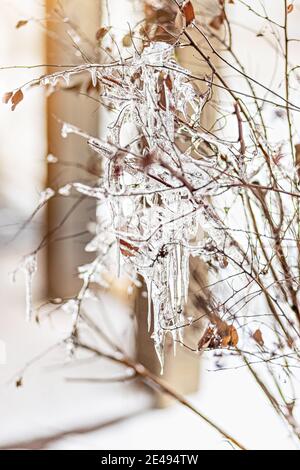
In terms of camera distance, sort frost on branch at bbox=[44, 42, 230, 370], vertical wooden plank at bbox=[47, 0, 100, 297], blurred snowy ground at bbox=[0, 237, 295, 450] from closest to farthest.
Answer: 1. frost on branch at bbox=[44, 42, 230, 370]
2. blurred snowy ground at bbox=[0, 237, 295, 450]
3. vertical wooden plank at bbox=[47, 0, 100, 297]

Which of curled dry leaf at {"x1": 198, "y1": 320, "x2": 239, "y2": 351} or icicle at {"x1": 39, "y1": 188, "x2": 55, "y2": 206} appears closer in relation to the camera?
curled dry leaf at {"x1": 198, "y1": 320, "x2": 239, "y2": 351}

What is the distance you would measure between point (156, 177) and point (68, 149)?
1.79m

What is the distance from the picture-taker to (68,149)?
8.00ft

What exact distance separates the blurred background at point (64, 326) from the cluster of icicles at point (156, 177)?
0.72 m

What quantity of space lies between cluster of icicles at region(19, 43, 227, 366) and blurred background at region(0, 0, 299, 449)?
0.72 m

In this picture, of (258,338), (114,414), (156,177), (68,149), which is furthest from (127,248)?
(68,149)

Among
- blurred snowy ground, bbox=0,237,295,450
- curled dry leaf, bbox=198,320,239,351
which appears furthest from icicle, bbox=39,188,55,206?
blurred snowy ground, bbox=0,237,295,450

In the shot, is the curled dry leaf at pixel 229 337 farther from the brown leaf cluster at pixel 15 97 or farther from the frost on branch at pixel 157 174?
the brown leaf cluster at pixel 15 97

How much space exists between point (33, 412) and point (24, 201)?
1023mm

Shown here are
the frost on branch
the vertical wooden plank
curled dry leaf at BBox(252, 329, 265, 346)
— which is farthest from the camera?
the vertical wooden plank

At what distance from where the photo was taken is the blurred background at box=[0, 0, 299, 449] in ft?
6.02

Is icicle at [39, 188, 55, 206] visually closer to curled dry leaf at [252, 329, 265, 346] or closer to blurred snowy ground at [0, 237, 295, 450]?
curled dry leaf at [252, 329, 265, 346]

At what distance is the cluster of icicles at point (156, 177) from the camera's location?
0.72m

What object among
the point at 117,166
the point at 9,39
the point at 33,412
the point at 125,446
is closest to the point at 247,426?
the point at 125,446
